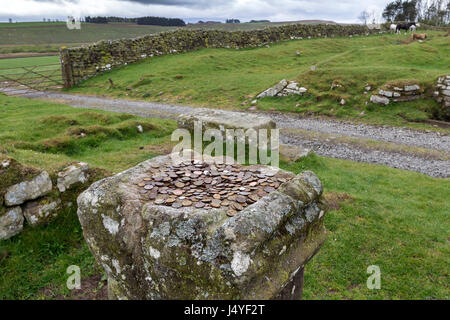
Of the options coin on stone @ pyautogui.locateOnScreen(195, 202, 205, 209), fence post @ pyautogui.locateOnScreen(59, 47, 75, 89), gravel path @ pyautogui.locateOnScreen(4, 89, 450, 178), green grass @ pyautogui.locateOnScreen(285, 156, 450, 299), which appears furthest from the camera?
fence post @ pyautogui.locateOnScreen(59, 47, 75, 89)

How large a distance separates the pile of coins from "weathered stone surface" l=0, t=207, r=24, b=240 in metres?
3.16

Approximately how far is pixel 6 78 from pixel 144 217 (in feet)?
121

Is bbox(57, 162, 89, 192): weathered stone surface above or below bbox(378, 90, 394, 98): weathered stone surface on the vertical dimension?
below

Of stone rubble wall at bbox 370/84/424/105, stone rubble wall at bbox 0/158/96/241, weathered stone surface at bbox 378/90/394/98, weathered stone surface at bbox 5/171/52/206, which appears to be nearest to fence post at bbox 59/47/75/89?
stone rubble wall at bbox 0/158/96/241

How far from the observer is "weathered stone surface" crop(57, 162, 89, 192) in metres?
6.81

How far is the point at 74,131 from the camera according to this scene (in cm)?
1238

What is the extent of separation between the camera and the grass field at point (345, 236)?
559cm

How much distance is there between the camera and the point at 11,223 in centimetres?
599

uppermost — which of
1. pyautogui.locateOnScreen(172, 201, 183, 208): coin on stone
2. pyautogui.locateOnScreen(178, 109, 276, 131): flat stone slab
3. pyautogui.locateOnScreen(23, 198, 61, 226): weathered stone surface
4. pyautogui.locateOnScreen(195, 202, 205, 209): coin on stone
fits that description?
pyautogui.locateOnScreen(195, 202, 205, 209): coin on stone

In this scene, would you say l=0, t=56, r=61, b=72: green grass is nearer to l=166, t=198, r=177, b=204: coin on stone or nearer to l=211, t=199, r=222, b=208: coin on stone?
l=166, t=198, r=177, b=204: coin on stone

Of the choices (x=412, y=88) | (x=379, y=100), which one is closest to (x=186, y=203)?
(x=379, y=100)

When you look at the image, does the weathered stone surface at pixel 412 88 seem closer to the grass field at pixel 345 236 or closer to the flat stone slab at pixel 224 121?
the grass field at pixel 345 236

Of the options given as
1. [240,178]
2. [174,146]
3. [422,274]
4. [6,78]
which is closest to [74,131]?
[174,146]

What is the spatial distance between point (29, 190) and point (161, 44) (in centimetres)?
3176
